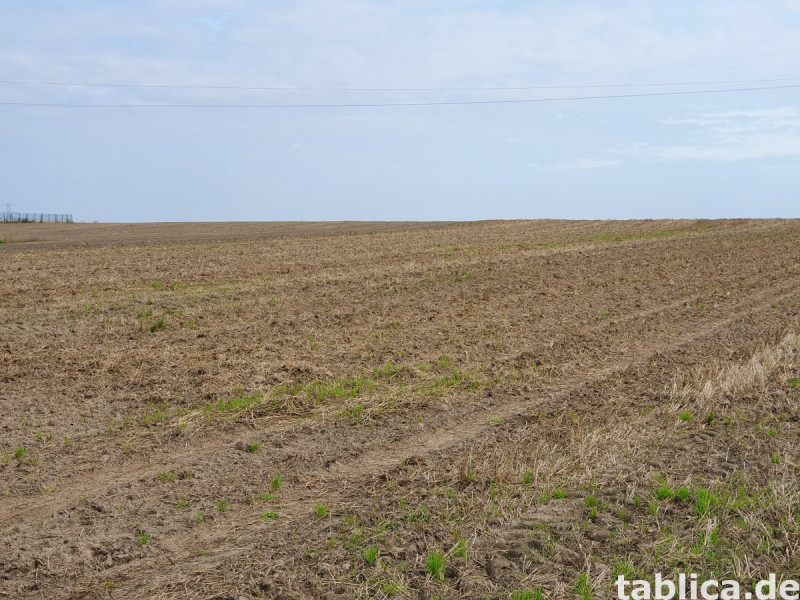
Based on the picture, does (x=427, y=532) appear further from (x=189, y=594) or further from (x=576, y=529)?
(x=189, y=594)

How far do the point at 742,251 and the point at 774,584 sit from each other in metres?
29.4

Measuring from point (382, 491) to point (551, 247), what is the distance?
29.1m

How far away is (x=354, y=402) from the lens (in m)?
9.44

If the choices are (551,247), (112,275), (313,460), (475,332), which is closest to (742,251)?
(551,247)

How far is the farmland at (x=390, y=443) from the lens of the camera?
17.1 ft

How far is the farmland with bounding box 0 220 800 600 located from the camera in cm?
522

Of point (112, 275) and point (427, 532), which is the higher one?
point (112, 275)

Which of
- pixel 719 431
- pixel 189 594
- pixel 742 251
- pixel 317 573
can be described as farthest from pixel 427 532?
pixel 742 251

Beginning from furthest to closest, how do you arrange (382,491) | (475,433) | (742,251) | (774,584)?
(742,251) < (475,433) < (382,491) < (774,584)

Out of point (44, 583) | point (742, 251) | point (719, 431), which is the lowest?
point (44, 583)

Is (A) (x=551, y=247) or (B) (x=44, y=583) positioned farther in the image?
(A) (x=551, y=247)

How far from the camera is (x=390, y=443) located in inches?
318

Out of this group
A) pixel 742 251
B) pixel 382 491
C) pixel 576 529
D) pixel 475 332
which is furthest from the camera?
pixel 742 251

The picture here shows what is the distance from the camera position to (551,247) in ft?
113
